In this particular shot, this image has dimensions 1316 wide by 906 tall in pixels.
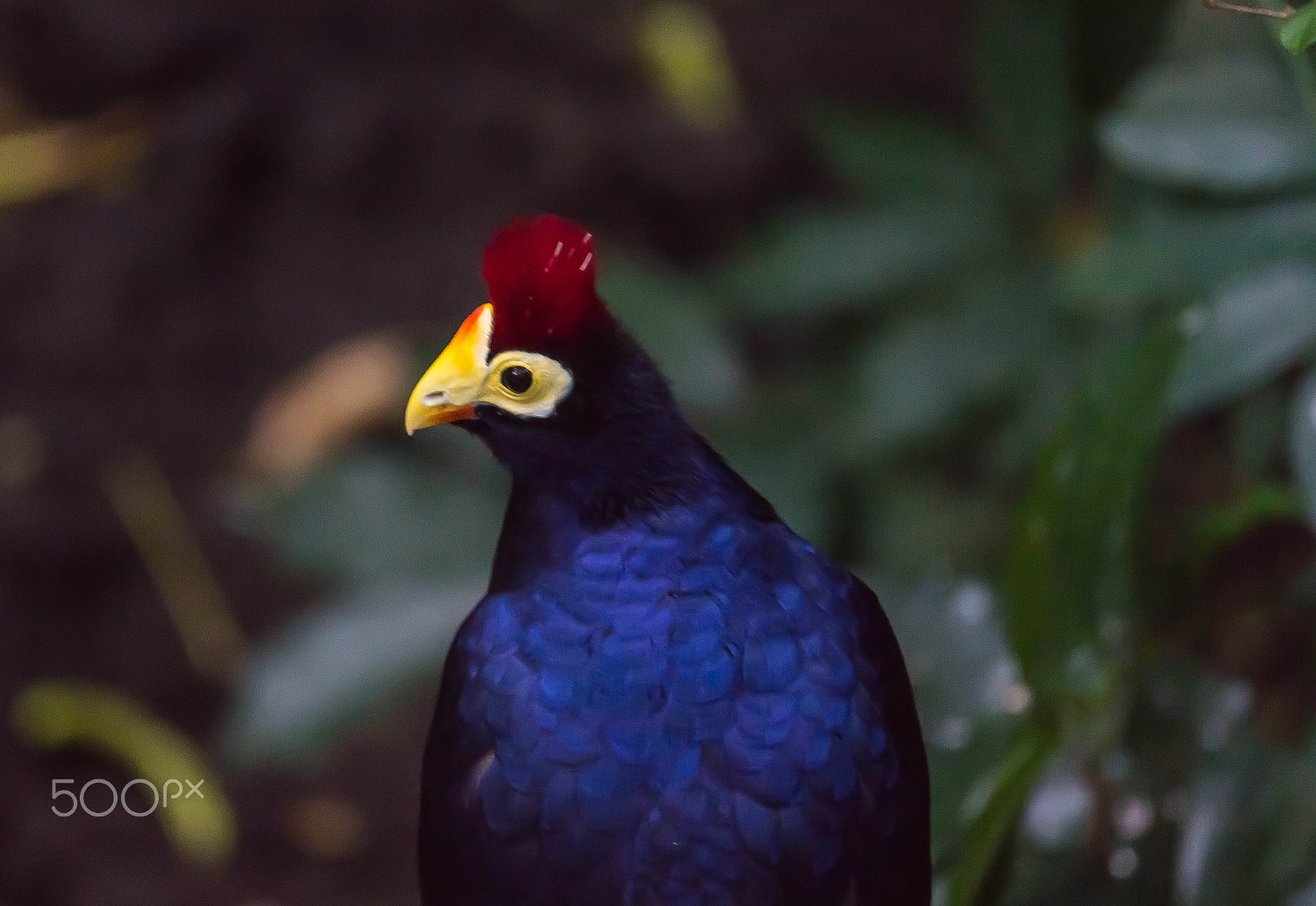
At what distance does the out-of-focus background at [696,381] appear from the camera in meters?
1.06

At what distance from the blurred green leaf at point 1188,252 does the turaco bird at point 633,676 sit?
0.50 meters

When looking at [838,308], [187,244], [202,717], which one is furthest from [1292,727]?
[187,244]

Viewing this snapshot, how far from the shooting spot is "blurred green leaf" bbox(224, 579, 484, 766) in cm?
137

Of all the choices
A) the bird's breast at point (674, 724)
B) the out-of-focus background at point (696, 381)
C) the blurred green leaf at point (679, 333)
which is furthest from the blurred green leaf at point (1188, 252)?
the bird's breast at point (674, 724)

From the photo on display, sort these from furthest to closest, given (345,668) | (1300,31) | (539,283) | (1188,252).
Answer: (345,668), (1188,252), (539,283), (1300,31)

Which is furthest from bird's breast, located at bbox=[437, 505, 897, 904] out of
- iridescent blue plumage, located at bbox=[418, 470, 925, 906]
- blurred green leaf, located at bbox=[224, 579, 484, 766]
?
blurred green leaf, located at bbox=[224, 579, 484, 766]

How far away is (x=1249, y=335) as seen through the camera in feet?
3.61

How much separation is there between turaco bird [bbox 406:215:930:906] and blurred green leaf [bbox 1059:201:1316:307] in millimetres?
503

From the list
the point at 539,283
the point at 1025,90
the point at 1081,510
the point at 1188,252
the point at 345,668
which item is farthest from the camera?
the point at 1025,90

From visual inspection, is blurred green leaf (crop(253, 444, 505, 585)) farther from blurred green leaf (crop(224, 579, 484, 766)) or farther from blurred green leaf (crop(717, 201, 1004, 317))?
blurred green leaf (crop(717, 201, 1004, 317))

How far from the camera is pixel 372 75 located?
8.56 ft

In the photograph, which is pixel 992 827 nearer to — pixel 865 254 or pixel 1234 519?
pixel 1234 519

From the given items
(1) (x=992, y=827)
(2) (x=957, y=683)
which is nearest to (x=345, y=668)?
(2) (x=957, y=683)

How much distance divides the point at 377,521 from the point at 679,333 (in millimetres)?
388
